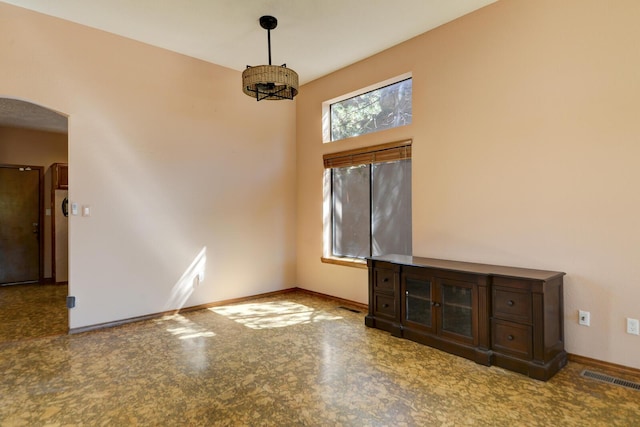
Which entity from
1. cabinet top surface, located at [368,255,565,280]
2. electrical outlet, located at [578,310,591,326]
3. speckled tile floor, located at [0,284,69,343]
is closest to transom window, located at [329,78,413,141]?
cabinet top surface, located at [368,255,565,280]

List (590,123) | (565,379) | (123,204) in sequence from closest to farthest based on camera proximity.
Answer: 1. (565,379)
2. (590,123)
3. (123,204)

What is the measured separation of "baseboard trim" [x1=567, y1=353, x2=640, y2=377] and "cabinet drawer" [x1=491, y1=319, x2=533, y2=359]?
539 mm

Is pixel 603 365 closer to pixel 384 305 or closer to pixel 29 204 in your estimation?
pixel 384 305

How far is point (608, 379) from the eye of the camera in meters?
2.54

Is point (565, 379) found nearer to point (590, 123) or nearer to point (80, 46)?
point (590, 123)

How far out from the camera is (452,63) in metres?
3.55

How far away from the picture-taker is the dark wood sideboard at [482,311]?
2615mm

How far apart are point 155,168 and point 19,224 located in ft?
13.7

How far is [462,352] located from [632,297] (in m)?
1.30

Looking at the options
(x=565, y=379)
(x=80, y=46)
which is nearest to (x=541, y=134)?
(x=565, y=379)

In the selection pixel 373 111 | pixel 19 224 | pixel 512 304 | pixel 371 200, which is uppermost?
pixel 373 111

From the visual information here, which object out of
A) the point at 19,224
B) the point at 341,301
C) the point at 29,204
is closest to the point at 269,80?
the point at 341,301

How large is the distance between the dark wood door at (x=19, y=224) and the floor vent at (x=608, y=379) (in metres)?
8.16

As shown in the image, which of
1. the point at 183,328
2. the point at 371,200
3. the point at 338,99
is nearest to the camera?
the point at 183,328
